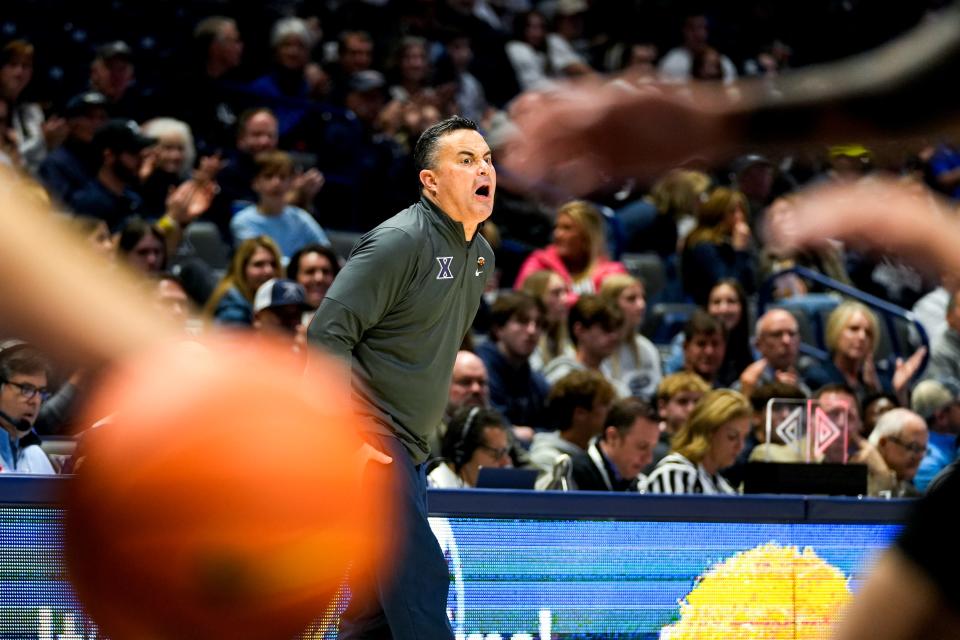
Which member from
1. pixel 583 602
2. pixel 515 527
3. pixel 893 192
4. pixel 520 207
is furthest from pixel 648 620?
pixel 520 207

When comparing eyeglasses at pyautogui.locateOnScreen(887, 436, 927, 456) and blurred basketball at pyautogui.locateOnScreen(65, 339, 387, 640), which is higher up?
blurred basketball at pyautogui.locateOnScreen(65, 339, 387, 640)

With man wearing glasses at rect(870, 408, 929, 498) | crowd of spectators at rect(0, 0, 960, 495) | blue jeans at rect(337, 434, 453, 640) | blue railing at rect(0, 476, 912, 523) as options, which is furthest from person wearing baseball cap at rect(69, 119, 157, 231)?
blue jeans at rect(337, 434, 453, 640)

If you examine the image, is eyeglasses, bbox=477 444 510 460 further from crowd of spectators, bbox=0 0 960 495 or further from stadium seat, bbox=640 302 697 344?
stadium seat, bbox=640 302 697 344

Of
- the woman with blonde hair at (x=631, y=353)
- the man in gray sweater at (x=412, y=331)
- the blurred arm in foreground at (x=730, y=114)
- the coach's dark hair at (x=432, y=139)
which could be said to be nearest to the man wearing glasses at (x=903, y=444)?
the woman with blonde hair at (x=631, y=353)

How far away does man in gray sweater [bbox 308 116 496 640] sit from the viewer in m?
4.48

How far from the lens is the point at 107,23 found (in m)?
11.4

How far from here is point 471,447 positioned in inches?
256

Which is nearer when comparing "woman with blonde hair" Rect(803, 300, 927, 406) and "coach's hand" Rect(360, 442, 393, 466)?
"coach's hand" Rect(360, 442, 393, 466)

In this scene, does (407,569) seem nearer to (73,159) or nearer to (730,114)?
(730,114)

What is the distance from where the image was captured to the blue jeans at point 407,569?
445 cm

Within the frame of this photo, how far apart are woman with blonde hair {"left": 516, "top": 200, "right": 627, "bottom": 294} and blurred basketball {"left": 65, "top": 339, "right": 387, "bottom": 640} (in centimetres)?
705

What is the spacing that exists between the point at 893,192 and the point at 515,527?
3117mm

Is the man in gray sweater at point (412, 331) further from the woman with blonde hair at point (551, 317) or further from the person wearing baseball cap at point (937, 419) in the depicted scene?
the person wearing baseball cap at point (937, 419)

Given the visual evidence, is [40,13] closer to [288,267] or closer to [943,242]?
[288,267]
